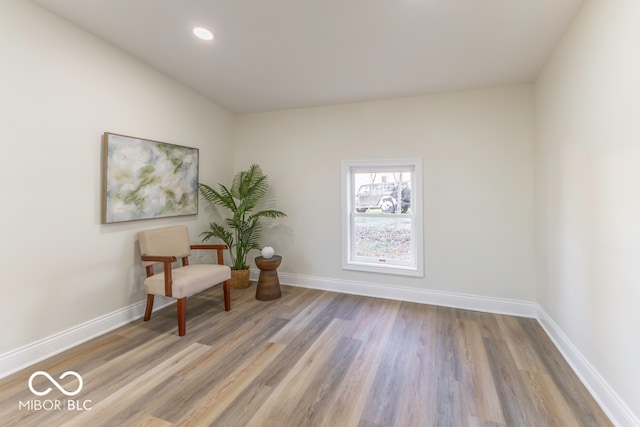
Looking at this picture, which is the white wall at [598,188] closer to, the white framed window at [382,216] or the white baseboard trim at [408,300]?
the white baseboard trim at [408,300]

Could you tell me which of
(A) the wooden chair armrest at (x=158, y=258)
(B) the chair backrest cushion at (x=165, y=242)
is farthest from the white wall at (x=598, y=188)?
(B) the chair backrest cushion at (x=165, y=242)

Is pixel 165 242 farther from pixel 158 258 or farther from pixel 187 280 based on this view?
pixel 187 280

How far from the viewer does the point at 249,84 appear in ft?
10.0

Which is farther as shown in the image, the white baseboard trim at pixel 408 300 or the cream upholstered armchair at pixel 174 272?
the cream upholstered armchair at pixel 174 272

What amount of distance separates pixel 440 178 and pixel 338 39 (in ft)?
5.92

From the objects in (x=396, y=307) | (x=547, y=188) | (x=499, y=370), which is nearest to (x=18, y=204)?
(x=396, y=307)

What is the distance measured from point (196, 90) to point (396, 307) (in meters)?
3.43

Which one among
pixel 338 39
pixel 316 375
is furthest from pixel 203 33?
pixel 316 375

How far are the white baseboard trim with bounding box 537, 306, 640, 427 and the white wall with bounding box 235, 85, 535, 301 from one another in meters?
0.70

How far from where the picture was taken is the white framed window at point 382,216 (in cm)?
329

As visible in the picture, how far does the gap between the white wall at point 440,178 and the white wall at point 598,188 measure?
46 cm

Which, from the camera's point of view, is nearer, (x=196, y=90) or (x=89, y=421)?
(x=89, y=421)

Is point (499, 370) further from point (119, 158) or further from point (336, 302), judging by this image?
point (119, 158)

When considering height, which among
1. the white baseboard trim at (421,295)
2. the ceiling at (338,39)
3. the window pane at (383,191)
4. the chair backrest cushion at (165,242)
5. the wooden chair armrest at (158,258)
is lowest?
the white baseboard trim at (421,295)
